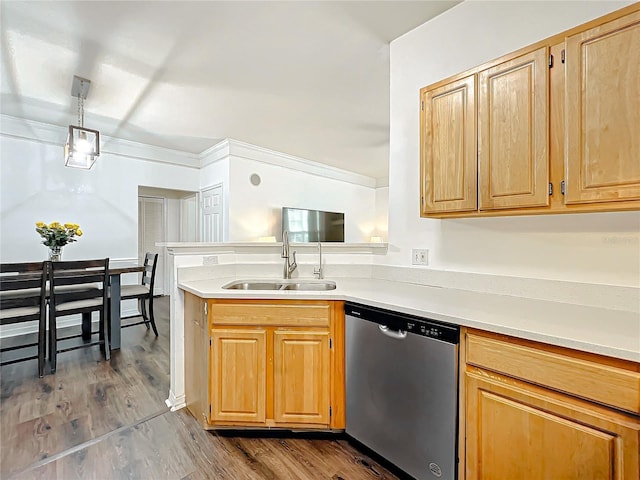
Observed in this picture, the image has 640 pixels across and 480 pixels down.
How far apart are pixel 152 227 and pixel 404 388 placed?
5.83m

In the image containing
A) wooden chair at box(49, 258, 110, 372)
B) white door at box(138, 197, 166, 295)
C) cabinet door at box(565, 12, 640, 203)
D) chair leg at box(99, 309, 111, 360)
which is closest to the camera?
cabinet door at box(565, 12, 640, 203)

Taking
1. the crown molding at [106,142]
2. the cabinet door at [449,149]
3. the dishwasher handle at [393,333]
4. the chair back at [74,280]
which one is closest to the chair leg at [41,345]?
the chair back at [74,280]

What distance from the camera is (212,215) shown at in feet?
16.8

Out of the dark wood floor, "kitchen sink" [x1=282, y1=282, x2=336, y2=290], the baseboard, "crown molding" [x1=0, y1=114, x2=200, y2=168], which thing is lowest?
the dark wood floor

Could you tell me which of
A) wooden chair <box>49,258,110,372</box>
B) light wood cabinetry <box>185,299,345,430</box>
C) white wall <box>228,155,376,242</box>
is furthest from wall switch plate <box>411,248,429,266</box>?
white wall <box>228,155,376,242</box>

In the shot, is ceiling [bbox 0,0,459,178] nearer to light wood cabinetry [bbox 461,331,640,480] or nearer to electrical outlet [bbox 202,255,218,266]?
electrical outlet [bbox 202,255,218,266]

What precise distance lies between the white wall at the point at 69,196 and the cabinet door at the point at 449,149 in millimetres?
4408

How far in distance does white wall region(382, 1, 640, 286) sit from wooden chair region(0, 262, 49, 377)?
9.37 ft

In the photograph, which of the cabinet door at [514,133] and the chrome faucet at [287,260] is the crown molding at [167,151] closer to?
the chrome faucet at [287,260]

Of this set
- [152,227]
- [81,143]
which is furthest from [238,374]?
[152,227]

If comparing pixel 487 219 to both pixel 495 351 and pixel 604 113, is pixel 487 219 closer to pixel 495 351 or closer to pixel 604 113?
pixel 604 113

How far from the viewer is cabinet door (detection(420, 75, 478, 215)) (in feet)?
5.37

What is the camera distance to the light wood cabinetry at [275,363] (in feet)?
5.93

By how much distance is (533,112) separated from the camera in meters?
1.42
